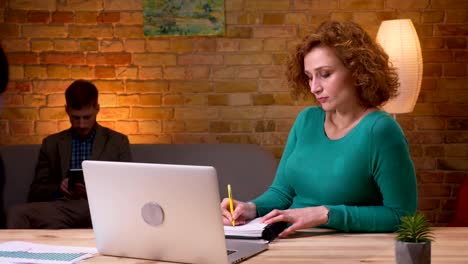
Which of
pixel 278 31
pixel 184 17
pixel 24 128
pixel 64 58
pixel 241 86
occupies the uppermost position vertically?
pixel 184 17

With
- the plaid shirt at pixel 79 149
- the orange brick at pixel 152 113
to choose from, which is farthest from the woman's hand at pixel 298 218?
the orange brick at pixel 152 113

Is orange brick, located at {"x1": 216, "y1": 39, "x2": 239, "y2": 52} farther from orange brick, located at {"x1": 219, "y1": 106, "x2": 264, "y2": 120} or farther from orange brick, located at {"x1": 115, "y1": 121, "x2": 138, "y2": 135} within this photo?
orange brick, located at {"x1": 115, "y1": 121, "x2": 138, "y2": 135}

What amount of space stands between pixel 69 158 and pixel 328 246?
2712 mm

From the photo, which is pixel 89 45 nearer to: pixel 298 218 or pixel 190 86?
pixel 190 86

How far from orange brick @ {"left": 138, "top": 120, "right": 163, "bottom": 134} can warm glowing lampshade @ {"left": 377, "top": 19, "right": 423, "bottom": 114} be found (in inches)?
56.9

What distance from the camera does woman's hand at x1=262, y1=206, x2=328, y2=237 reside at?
7.58 feet

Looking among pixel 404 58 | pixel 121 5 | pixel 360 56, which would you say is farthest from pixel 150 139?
pixel 360 56

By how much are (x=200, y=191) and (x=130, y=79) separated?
3.25 metres

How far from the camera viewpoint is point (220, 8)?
495 centimetres

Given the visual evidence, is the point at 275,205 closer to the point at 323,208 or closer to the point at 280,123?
the point at 323,208

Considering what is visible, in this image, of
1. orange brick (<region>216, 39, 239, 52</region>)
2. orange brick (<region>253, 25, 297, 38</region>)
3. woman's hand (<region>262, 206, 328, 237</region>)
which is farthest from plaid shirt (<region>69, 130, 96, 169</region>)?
woman's hand (<region>262, 206, 328, 237</region>)

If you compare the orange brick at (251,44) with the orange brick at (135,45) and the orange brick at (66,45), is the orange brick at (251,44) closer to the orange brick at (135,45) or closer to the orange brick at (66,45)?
the orange brick at (135,45)

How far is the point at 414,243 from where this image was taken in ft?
5.74

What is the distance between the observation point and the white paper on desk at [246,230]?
2.27 m
